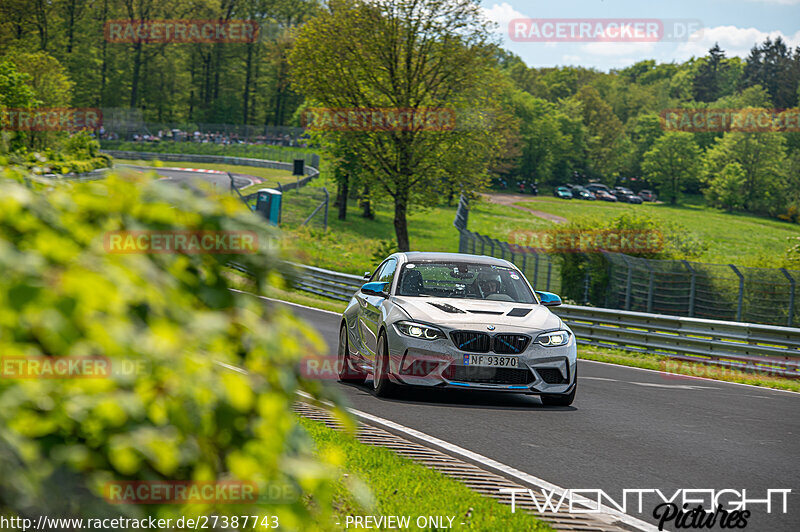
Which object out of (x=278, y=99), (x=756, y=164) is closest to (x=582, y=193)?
(x=756, y=164)

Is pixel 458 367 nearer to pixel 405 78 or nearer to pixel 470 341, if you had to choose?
pixel 470 341

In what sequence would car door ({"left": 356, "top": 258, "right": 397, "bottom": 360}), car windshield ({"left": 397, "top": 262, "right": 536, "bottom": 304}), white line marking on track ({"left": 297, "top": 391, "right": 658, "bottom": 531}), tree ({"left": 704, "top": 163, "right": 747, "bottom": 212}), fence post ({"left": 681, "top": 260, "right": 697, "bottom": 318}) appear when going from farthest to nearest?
tree ({"left": 704, "top": 163, "right": 747, "bottom": 212}) → fence post ({"left": 681, "top": 260, "right": 697, "bottom": 318}) → car windshield ({"left": 397, "top": 262, "right": 536, "bottom": 304}) → car door ({"left": 356, "top": 258, "right": 397, "bottom": 360}) → white line marking on track ({"left": 297, "top": 391, "right": 658, "bottom": 531})

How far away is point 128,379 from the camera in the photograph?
80.0 inches

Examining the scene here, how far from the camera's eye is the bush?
192 centimetres

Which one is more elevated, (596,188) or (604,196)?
(596,188)

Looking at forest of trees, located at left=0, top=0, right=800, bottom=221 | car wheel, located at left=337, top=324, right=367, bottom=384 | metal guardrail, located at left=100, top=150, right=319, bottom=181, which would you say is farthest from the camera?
forest of trees, located at left=0, top=0, right=800, bottom=221

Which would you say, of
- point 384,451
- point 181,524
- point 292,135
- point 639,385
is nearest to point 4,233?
point 181,524

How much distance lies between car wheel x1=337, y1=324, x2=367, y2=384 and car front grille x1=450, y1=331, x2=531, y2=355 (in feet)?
8.67

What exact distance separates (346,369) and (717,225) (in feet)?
294

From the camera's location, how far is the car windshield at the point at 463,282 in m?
10.9

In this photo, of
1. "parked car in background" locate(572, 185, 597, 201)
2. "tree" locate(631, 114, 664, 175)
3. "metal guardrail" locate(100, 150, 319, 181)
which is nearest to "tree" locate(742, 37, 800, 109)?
"tree" locate(631, 114, 664, 175)

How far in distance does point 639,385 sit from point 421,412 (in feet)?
17.4

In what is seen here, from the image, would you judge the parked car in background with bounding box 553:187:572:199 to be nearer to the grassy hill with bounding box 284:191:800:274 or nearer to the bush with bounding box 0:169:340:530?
the grassy hill with bounding box 284:191:800:274

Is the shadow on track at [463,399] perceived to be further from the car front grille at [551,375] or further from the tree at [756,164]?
the tree at [756,164]
